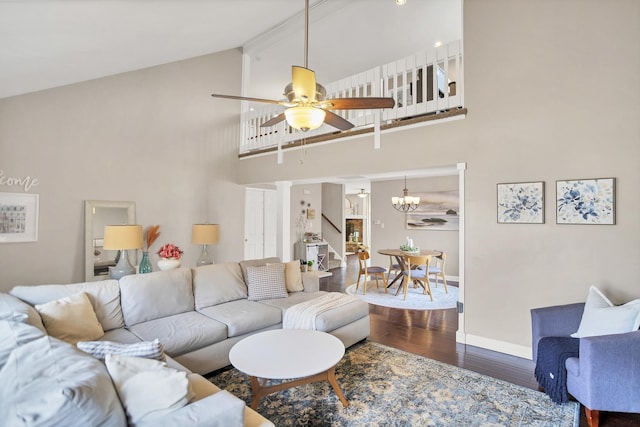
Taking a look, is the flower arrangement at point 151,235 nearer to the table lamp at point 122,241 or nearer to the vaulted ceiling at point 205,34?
the table lamp at point 122,241

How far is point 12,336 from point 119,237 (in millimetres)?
2417

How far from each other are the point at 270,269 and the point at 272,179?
2304 millimetres

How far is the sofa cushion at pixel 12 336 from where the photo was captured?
130 cm

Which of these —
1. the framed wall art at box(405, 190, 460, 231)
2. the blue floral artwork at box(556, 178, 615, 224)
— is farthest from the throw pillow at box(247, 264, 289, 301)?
the framed wall art at box(405, 190, 460, 231)

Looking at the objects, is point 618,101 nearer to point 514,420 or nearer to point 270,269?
point 514,420

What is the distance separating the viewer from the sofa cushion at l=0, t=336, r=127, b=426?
1.06m

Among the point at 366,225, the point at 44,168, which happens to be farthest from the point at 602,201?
the point at 366,225

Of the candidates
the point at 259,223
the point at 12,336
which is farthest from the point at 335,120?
the point at 259,223

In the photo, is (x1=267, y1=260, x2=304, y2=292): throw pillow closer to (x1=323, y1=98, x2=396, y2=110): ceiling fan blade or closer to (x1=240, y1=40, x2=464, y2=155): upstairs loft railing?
Result: (x1=240, y1=40, x2=464, y2=155): upstairs loft railing

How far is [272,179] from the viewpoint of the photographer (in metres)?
5.86

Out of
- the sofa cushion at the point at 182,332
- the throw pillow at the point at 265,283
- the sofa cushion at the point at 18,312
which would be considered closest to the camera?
the sofa cushion at the point at 18,312

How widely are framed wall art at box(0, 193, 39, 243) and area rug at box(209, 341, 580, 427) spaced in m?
2.89

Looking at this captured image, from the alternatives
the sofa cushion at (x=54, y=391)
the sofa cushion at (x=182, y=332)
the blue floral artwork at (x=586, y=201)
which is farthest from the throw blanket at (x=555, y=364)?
the sofa cushion at (x=54, y=391)

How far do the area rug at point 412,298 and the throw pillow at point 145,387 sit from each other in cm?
428
